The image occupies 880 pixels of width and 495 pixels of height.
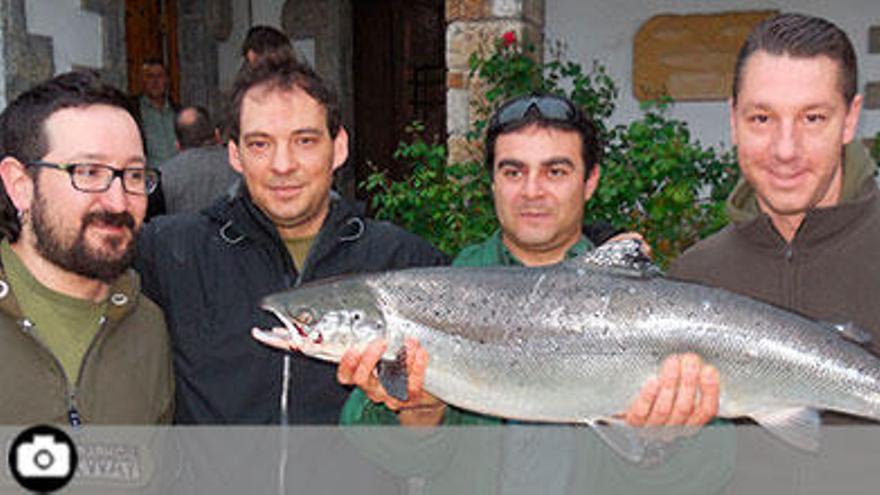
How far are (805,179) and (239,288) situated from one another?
6.27 ft

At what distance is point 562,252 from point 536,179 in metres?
0.29

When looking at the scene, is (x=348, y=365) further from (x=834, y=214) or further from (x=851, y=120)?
(x=851, y=120)

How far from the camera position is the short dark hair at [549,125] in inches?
137

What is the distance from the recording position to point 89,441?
2.85 meters

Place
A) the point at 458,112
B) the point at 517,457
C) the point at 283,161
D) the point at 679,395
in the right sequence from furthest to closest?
the point at 458,112 < the point at 283,161 < the point at 517,457 < the point at 679,395

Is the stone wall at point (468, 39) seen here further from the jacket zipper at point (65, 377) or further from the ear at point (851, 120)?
the jacket zipper at point (65, 377)

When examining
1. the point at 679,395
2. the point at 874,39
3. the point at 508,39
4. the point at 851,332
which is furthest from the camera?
the point at 874,39

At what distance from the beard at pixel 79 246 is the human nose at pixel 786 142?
80.1 inches

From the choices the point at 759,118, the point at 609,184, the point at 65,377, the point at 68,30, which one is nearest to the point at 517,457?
the point at 759,118

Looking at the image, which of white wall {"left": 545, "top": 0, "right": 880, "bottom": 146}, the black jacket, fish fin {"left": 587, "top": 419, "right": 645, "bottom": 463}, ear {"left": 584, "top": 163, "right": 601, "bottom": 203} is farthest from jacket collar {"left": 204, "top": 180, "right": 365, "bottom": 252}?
white wall {"left": 545, "top": 0, "right": 880, "bottom": 146}

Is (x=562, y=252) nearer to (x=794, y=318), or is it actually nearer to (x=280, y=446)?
(x=794, y=318)

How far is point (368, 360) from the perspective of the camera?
299cm

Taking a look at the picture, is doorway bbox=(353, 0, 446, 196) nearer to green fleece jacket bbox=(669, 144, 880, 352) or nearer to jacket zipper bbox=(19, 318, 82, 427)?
green fleece jacket bbox=(669, 144, 880, 352)

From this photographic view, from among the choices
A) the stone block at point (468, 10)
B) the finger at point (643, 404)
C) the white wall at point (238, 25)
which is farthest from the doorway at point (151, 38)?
the finger at point (643, 404)
